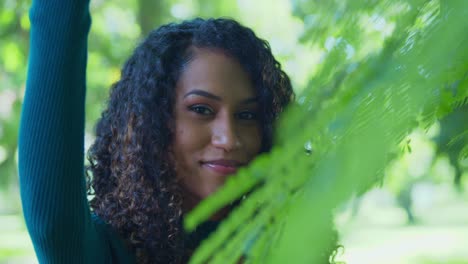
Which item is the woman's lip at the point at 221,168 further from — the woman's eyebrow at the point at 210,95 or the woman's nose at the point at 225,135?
the woman's eyebrow at the point at 210,95

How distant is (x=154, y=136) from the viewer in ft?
5.76

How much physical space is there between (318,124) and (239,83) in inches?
53.5

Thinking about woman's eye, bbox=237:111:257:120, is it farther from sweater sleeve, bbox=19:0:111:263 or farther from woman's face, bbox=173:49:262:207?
sweater sleeve, bbox=19:0:111:263

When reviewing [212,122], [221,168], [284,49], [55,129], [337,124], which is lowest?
[337,124]

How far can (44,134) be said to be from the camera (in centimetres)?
106

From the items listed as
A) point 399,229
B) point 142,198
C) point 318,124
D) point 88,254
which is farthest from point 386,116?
point 399,229

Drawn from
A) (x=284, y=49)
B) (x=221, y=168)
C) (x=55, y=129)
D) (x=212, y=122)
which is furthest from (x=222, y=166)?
(x=284, y=49)

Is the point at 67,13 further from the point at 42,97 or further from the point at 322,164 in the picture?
the point at 322,164

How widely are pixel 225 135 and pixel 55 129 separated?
0.71m

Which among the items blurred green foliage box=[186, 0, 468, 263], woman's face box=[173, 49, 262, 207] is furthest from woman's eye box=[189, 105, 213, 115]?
blurred green foliage box=[186, 0, 468, 263]

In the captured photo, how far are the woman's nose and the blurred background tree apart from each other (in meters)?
0.21

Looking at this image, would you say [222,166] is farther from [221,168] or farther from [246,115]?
[246,115]

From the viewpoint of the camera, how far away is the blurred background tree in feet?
1.44

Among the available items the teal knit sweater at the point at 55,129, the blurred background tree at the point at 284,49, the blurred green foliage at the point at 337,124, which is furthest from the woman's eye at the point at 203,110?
the blurred green foliage at the point at 337,124
